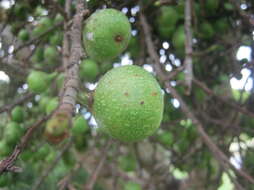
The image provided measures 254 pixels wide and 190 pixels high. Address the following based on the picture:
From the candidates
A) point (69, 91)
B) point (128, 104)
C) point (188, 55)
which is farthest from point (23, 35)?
point (69, 91)

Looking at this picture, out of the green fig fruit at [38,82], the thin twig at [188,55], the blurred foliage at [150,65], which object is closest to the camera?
the thin twig at [188,55]

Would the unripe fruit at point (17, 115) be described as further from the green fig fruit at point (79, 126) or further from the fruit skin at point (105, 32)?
the fruit skin at point (105, 32)

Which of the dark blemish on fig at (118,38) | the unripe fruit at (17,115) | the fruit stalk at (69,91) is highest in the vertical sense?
the unripe fruit at (17,115)

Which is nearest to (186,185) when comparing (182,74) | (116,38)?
(182,74)

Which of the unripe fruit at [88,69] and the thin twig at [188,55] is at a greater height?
the unripe fruit at [88,69]

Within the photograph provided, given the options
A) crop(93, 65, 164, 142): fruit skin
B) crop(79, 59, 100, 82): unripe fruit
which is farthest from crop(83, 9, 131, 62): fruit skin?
crop(79, 59, 100, 82): unripe fruit

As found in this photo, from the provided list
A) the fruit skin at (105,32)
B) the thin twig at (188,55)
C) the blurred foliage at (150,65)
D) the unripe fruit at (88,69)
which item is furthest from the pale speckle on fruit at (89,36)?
the unripe fruit at (88,69)
